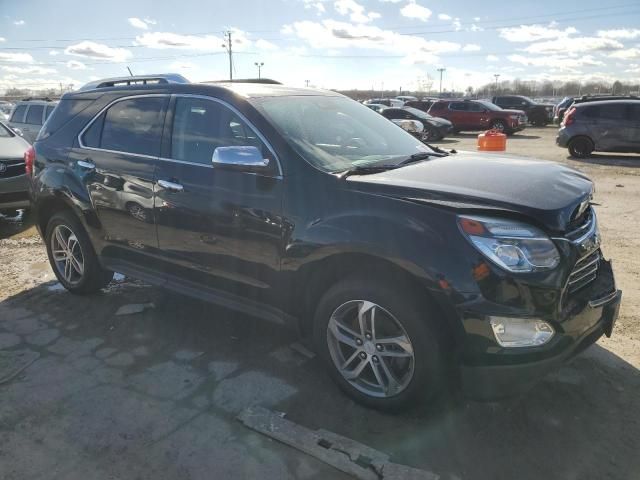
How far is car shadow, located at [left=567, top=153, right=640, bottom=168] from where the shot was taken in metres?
13.3

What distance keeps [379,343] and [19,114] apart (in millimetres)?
14680

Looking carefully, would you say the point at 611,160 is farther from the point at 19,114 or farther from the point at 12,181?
the point at 19,114

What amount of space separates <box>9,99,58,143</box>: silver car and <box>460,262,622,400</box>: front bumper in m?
14.0

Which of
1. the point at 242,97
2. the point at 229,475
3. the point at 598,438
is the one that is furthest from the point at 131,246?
the point at 598,438

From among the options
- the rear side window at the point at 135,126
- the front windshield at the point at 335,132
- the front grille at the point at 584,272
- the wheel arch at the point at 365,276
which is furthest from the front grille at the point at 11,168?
the front grille at the point at 584,272

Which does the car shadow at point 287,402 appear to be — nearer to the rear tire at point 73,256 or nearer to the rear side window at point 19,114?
the rear tire at point 73,256

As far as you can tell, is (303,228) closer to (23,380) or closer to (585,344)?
(585,344)

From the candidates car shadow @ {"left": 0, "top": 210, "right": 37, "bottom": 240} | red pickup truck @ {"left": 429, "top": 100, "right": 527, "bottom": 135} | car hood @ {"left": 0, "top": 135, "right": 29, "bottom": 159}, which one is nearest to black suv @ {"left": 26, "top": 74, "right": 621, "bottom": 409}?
car shadow @ {"left": 0, "top": 210, "right": 37, "bottom": 240}

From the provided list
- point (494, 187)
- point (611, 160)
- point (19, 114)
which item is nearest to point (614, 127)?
point (611, 160)

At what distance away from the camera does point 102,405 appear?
3107mm

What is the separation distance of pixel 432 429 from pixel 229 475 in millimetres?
1118

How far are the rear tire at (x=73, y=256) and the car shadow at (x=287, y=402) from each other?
0.53 meters

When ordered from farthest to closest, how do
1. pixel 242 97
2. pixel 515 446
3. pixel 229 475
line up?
pixel 242 97, pixel 515 446, pixel 229 475

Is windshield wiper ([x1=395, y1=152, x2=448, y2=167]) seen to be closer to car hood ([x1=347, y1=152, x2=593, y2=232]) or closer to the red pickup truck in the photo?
car hood ([x1=347, y1=152, x2=593, y2=232])
